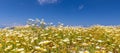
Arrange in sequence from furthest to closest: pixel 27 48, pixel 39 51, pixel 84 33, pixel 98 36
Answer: pixel 84 33 < pixel 98 36 < pixel 27 48 < pixel 39 51

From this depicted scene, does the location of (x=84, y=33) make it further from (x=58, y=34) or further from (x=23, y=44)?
(x=23, y=44)

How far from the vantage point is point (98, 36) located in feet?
38.6

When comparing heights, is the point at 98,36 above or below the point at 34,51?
above

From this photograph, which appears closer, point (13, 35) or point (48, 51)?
point (48, 51)

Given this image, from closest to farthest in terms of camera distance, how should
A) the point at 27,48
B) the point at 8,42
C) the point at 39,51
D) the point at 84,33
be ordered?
1. the point at 39,51
2. the point at 27,48
3. the point at 8,42
4. the point at 84,33

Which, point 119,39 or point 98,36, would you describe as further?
point 98,36

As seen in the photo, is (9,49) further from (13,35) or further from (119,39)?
(119,39)

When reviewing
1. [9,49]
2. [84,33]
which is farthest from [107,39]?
[9,49]

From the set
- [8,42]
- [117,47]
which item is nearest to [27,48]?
[8,42]

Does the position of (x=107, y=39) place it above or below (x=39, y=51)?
above

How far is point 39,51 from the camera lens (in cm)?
862

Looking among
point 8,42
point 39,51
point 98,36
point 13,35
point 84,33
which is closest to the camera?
point 39,51

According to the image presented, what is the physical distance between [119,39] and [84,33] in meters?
2.02

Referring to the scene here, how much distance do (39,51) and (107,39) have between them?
133 inches
